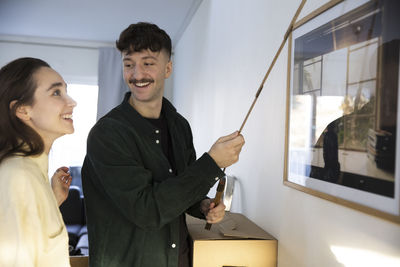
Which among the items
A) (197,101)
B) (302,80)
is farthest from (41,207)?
(197,101)

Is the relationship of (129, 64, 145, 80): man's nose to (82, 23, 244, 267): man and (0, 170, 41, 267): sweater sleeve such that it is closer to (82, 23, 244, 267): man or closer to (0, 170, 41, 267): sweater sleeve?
(82, 23, 244, 267): man

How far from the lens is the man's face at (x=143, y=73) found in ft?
4.91

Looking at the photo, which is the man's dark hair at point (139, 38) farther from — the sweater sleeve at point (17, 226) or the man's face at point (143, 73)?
the sweater sleeve at point (17, 226)

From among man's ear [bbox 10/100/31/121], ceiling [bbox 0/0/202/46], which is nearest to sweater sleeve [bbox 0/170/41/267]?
man's ear [bbox 10/100/31/121]

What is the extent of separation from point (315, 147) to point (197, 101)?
2.42 meters

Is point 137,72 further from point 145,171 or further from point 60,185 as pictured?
point 60,185

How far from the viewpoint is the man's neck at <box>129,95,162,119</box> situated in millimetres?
1560

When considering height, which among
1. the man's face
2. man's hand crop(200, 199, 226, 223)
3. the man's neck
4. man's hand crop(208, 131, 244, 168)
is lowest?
man's hand crop(200, 199, 226, 223)

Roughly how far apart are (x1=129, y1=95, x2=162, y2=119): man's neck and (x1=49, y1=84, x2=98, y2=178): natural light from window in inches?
179

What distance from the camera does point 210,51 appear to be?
3002 millimetres

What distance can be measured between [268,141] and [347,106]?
0.69m

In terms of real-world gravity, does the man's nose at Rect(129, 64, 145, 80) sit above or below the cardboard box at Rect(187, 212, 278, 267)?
above

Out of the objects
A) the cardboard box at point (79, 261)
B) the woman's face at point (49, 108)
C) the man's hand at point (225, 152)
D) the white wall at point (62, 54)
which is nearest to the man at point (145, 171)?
the man's hand at point (225, 152)

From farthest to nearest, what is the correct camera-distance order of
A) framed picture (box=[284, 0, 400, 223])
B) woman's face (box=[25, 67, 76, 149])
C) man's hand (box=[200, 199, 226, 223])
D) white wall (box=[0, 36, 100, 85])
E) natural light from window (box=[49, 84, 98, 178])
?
natural light from window (box=[49, 84, 98, 178]) → white wall (box=[0, 36, 100, 85]) → man's hand (box=[200, 199, 226, 223]) → woman's face (box=[25, 67, 76, 149]) → framed picture (box=[284, 0, 400, 223])
